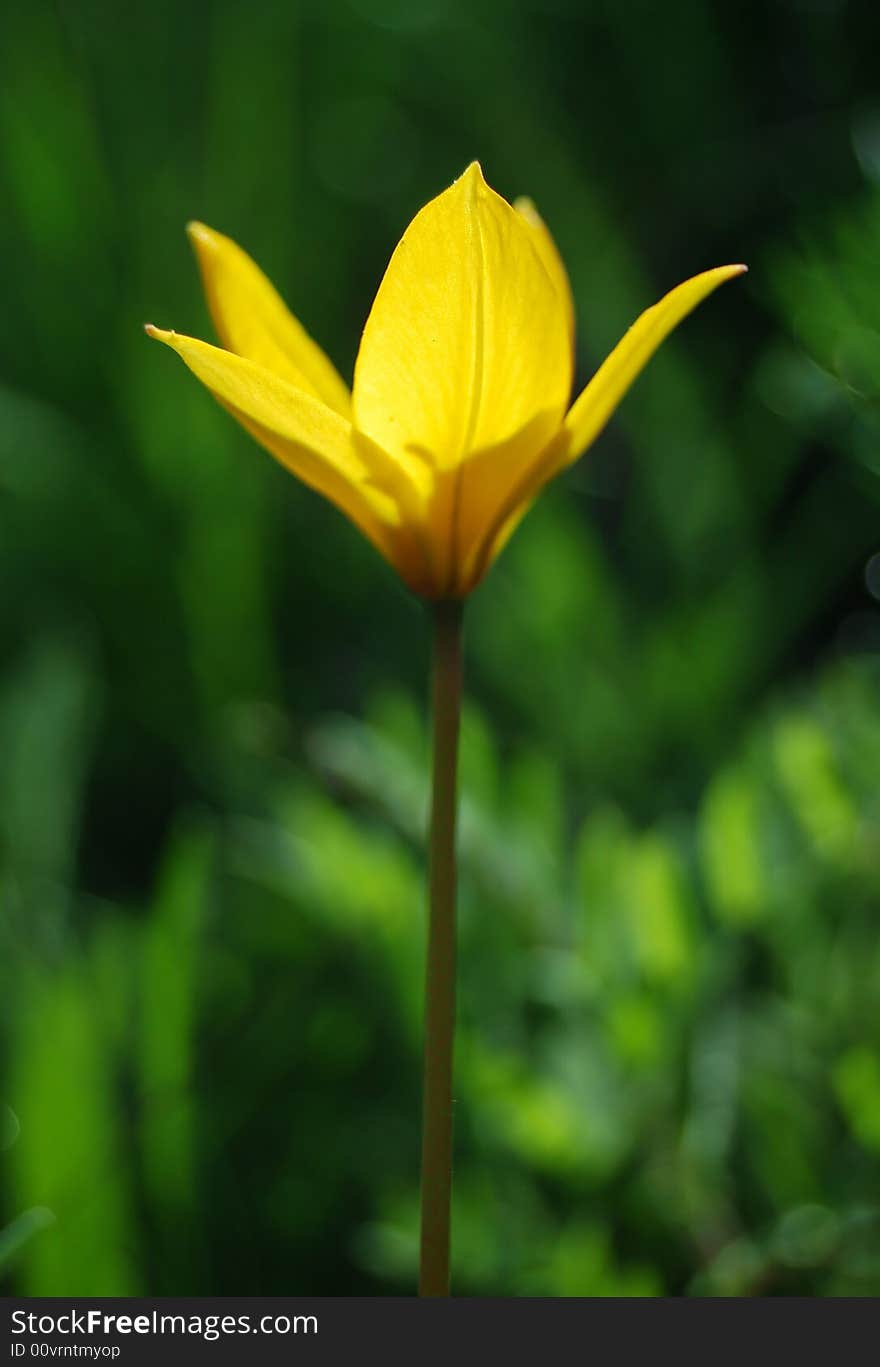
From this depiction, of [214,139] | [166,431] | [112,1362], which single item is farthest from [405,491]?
[214,139]

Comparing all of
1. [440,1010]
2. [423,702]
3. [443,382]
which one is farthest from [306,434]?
[423,702]

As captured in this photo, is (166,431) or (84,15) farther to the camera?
(84,15)

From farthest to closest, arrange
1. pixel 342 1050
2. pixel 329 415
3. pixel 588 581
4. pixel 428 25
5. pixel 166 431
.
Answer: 1. pixel 428 25
2. pixel 166 431
3. pixel 588 581
4. pixel 342 1050
5. pixel 329 415

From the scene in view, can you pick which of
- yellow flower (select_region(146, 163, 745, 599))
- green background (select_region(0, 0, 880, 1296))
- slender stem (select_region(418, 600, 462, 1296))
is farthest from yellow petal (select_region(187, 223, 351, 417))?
green background (select_region(0, 0, 880, 1296))

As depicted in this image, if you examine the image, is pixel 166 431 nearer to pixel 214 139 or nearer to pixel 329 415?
pixel 214 139

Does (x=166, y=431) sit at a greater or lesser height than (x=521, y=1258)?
greater

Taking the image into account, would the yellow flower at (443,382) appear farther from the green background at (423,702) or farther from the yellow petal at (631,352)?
the green background at (423,702)

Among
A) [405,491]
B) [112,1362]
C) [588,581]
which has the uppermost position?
[405,491]

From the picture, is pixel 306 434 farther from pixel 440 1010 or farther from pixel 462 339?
pixel 440 1010
